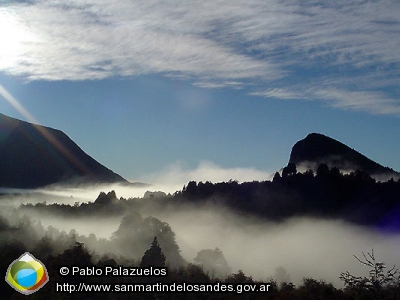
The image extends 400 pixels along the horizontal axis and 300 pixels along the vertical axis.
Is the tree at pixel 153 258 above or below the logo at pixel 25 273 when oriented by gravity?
above

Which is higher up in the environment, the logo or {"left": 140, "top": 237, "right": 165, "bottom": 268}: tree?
{"left": 140, "top": 237, "right": 165, "bottom": 268}: tree

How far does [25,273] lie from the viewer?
6384cm

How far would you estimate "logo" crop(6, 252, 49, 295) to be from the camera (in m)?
64.6

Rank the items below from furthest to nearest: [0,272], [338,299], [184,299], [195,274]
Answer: [195,274] < [0,272] < [184,299] < [338,299]

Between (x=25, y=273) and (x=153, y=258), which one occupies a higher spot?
(x=153, y=258)

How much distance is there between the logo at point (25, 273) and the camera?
212 feet

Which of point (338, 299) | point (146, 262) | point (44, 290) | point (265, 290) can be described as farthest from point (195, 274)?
point (338, 299)

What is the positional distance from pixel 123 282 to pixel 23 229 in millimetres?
91880

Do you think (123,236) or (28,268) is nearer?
(28,268)

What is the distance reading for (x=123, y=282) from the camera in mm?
78750

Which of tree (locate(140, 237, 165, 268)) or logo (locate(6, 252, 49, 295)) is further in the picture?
tree (locate(140, 237, 165, 268))

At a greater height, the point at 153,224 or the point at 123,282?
the point at 153,224

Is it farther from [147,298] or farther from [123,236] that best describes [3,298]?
[123,236]

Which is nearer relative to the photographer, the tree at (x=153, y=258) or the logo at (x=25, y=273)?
the logo at (x=25, y=273)
